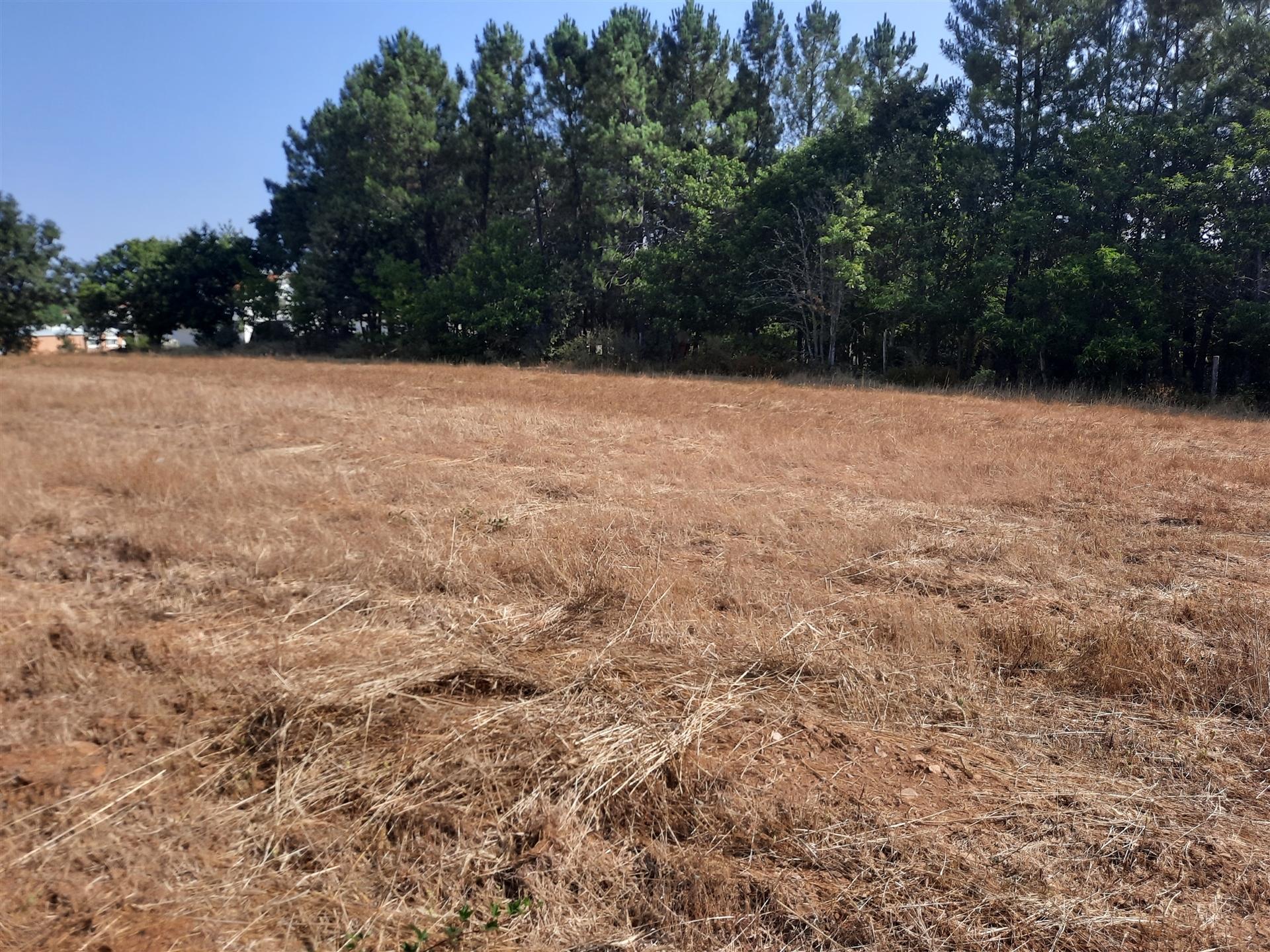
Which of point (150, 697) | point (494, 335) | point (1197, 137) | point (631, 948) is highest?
point (1197, 137)

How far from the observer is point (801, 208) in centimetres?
2314

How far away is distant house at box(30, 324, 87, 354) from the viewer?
34625 mm

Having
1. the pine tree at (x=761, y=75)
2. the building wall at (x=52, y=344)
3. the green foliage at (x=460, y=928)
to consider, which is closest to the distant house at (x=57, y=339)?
the building wall at (x=52, y=344)

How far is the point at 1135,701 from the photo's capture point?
3.92 meters

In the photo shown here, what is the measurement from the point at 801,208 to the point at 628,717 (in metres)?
21.7

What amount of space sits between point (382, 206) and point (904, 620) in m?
30.8

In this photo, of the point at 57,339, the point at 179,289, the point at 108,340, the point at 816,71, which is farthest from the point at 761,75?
the point at 57,339

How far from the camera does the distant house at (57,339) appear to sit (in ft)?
114

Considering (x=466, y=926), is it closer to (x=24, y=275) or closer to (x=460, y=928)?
(x=460, y=928)

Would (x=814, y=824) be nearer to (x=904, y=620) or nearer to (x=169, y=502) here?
(x=904, y=620)

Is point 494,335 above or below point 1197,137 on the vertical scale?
below

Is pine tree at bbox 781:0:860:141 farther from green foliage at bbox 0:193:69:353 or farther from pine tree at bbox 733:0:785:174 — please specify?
green foliage at bbox 0:193:69:353

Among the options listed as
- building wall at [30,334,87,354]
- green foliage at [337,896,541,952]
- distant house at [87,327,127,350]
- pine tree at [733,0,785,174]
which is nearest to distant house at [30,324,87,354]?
building wall at [30,334,87,354]

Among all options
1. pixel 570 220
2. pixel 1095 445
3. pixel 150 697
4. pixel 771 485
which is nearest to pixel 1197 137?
pixel 1095 445
